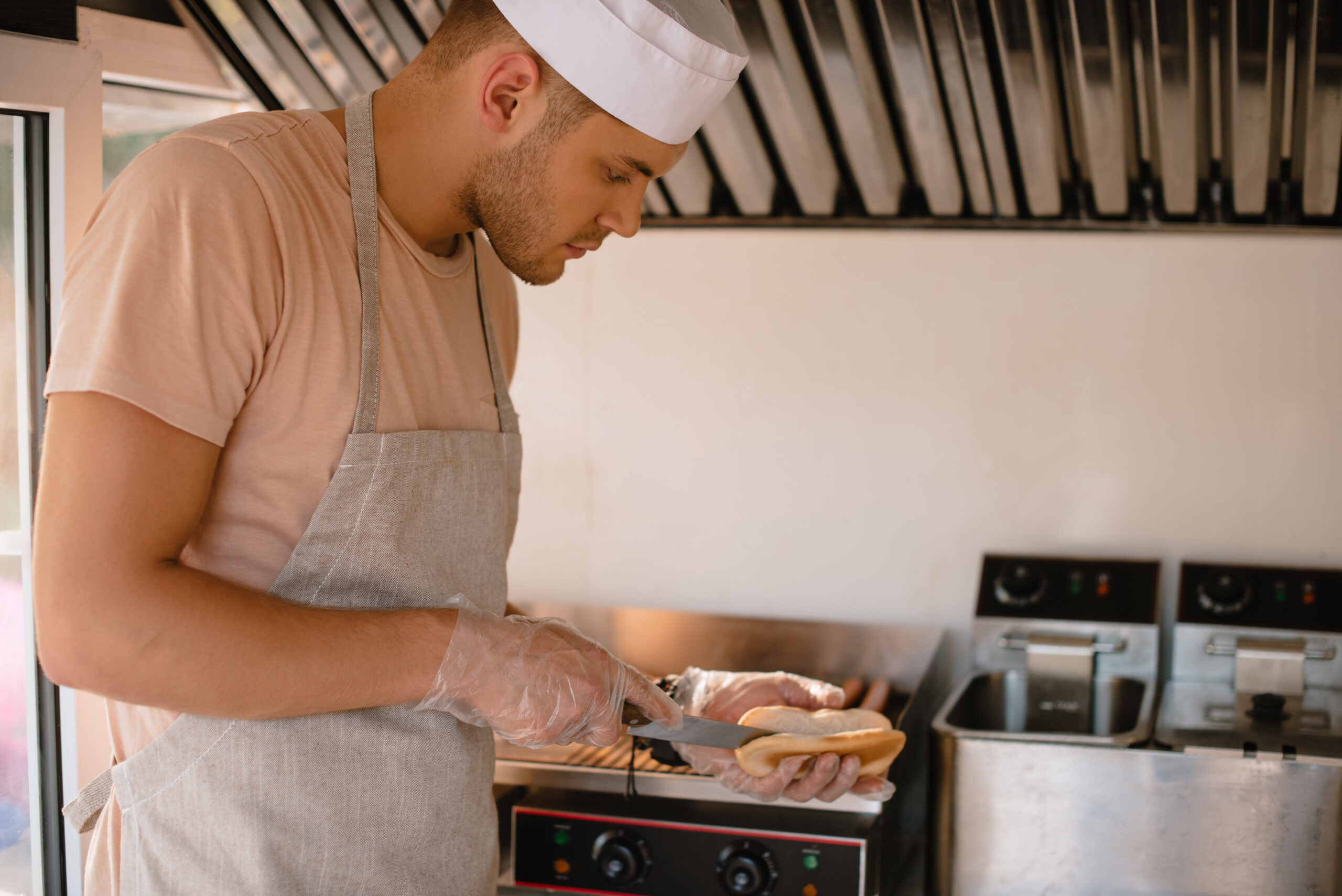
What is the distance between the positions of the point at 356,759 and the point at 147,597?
0.27 meters

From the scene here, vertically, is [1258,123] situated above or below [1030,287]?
above

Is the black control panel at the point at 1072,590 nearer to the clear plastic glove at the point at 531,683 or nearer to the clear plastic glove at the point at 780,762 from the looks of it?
the clear plastic glove at the point at 780,762

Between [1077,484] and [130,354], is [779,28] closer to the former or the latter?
[1077,484]

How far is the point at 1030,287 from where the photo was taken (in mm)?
1895

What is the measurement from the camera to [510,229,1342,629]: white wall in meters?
1.81

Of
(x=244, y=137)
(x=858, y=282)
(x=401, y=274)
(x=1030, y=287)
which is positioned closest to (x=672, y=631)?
(x=858, y=282)

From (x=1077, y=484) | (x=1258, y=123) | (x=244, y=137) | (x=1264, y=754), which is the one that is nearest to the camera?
(x=244, y=137)

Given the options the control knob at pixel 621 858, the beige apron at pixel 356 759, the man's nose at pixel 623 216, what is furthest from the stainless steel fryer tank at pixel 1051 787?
the man's nose at pixel 623 216

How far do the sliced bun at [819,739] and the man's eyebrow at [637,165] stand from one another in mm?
587

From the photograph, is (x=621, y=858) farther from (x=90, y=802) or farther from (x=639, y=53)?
(x=639, y=53)

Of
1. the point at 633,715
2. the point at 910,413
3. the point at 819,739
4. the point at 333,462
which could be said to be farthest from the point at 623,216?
the point at 910,413

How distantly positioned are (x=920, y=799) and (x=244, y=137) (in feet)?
5.03

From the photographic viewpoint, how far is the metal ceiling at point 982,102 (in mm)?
1520

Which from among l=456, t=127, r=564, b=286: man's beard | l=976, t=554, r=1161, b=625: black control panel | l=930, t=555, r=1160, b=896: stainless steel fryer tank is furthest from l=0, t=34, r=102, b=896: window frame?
l=976, t=554, r=1161, b=625: black control panel
